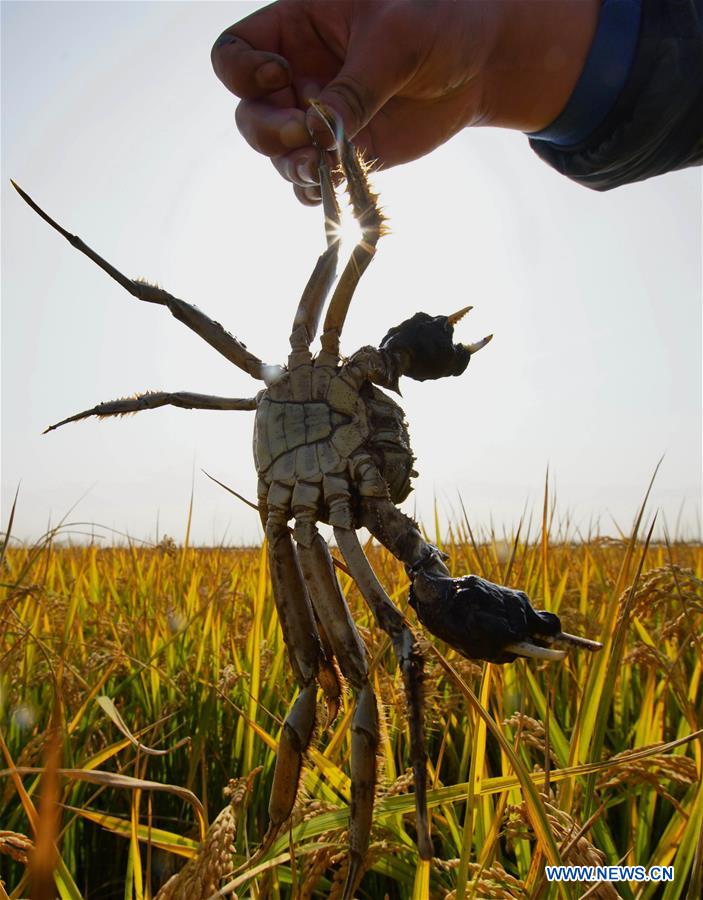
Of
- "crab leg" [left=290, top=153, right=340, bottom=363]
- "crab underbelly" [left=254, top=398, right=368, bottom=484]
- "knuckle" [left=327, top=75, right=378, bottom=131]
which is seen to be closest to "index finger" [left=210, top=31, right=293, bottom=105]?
"knuckle" [left=327, top=75, right=378, bottom=131]

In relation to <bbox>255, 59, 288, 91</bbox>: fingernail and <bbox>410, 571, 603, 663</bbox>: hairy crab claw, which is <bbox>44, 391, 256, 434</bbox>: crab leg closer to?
<bbox>410, 571, 603, 663</bbox>: hairy crab claw

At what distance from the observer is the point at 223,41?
198 centimetres

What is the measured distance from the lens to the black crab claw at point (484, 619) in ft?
3.66

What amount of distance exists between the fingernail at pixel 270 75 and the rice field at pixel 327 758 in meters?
1.49

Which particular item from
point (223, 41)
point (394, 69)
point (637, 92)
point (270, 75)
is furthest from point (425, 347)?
point (637, 92)

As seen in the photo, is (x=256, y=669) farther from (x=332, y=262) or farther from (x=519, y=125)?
(x=519, y=125)

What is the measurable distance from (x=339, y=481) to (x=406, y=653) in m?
0.35

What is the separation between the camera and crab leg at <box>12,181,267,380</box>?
154cm

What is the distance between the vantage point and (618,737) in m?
2.49

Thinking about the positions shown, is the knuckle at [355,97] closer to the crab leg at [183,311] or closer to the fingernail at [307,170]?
the fingernail at [307,170]

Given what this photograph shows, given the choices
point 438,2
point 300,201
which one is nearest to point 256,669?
point 300,201

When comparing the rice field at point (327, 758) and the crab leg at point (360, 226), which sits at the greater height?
the crab leg at point (360, 226)

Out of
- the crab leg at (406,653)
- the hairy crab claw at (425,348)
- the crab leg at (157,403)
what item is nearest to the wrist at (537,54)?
the hairy crab claw at (425,348)

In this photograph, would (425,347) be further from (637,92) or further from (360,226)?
(637,92)
